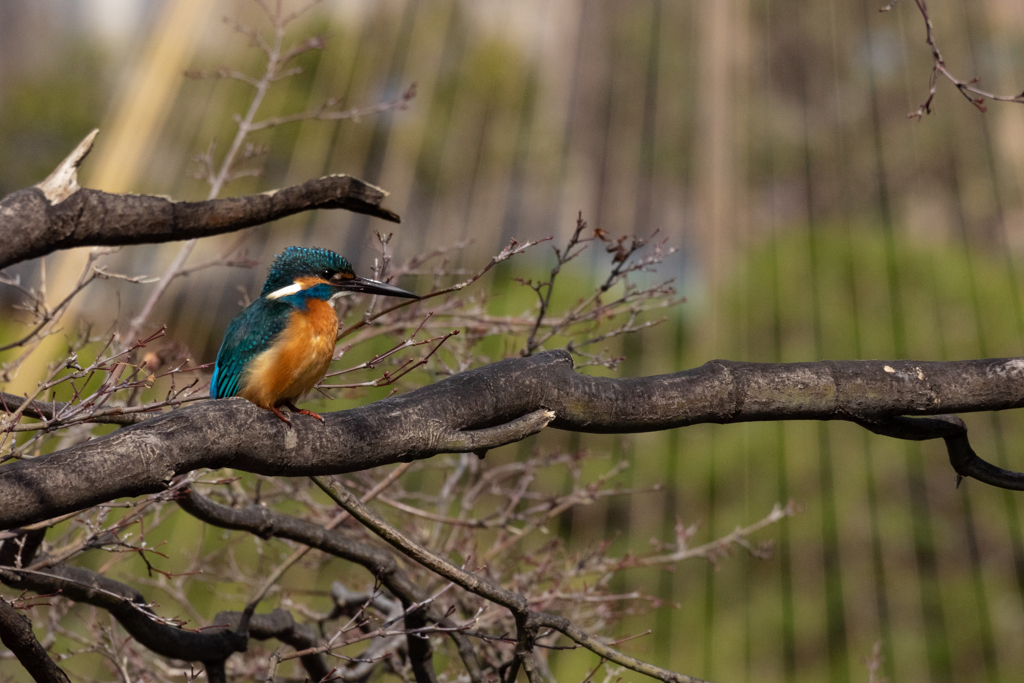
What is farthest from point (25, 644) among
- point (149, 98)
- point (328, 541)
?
point (149, 98)

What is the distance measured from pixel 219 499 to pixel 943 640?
4280 millimetres

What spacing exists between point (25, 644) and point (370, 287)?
93 cm

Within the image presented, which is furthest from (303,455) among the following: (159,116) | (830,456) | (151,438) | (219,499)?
(159,116)

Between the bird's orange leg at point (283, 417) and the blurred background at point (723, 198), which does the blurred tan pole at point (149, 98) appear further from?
the bird's orange leg at point (283, 417)

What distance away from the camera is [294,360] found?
1942 millimetres

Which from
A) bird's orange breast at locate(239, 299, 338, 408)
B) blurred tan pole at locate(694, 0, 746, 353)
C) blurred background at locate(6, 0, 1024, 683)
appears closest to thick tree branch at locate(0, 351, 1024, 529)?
bird's orange breast at locate(239, 299, 338, 408)

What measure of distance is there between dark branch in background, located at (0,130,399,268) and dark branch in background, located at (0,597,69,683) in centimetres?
63

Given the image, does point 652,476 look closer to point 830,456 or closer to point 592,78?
point 830,456

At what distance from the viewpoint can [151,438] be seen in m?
1.40

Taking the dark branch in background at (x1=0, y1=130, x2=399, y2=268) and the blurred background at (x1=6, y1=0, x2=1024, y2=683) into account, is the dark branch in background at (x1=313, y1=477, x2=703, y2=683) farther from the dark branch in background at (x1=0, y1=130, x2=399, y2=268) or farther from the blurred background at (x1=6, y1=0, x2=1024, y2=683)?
the blurred background at (x1=6, y1=0, x2=1024, y2=683)

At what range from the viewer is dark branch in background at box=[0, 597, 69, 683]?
1626 mm

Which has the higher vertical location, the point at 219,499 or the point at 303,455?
the point at 219,499

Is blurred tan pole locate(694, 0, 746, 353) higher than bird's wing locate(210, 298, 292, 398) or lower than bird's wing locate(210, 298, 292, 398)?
higher

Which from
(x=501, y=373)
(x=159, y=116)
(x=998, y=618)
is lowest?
(x=501, y=373)
